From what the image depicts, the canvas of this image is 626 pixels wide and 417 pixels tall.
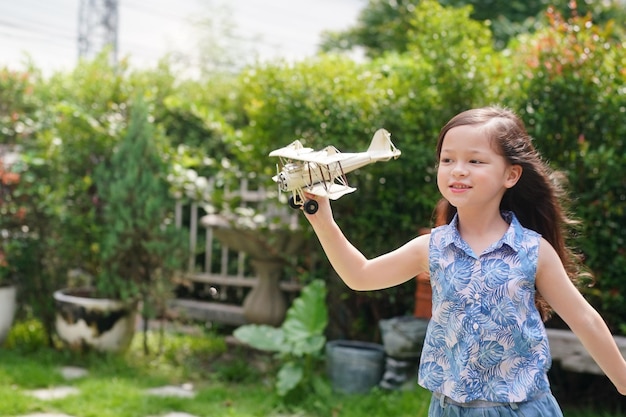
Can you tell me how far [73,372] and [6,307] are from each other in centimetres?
87

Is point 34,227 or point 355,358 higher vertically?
point 34,227

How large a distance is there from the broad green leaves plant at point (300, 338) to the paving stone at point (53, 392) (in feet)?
3.48

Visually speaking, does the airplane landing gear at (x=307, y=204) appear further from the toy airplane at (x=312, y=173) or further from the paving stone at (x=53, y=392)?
the paving stone at (x=53, y=392)

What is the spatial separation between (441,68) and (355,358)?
6.05 ft

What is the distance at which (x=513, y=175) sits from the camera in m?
1.94

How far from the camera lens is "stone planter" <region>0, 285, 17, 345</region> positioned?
17.9 ft

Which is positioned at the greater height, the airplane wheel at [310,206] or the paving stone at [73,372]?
the airplane wheel at [310,206]

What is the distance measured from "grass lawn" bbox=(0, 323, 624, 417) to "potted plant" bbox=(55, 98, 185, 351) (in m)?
0.22

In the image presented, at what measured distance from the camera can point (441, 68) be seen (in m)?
4.62

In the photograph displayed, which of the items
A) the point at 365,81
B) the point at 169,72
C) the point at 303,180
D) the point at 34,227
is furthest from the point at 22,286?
the point at 303,180

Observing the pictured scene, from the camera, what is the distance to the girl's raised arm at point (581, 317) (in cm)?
182

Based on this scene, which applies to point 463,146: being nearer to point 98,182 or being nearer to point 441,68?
point 441,68

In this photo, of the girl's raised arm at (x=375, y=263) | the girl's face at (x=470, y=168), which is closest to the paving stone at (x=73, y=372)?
the girl's raised arm at (x=375, y=263)

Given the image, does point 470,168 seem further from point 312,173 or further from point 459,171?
point 312,173
